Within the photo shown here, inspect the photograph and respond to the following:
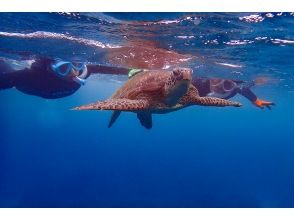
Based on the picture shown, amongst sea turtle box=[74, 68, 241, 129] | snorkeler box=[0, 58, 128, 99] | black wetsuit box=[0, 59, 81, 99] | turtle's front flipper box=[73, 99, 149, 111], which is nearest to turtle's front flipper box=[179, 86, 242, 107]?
sea turtle box=[74, 68, 241, 129]

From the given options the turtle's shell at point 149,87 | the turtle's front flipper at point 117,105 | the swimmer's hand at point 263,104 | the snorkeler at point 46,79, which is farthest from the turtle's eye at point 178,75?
the swimmer's hand at point 263,104

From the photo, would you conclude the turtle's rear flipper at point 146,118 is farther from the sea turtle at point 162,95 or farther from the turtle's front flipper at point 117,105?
the turtle's front flipper at point 117,105

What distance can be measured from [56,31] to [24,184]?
22.9m

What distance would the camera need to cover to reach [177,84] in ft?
21.4

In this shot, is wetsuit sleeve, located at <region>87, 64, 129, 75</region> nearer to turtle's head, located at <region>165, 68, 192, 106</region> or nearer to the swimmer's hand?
the swimmer's hand

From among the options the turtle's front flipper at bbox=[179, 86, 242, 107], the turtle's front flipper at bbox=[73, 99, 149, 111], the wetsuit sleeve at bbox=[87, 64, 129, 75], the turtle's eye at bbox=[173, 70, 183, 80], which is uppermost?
the turtle's eye at bbox=[173, 70, 183, 80]

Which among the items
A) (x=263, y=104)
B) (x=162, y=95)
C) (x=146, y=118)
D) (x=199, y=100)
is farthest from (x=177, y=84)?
(x=263, y=104)

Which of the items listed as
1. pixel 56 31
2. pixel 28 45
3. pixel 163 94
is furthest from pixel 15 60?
pixel 163 94

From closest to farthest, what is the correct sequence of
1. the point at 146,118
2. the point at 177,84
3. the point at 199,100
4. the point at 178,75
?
the point at 178,75 < the point at 177,84 < the point at 199,100 < the point at 146,118

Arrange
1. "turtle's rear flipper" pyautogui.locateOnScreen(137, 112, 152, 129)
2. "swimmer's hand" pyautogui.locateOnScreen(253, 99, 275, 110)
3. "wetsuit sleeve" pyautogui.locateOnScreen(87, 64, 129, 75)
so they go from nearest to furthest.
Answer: "turtle's rear flipper" pyautogui.locateOnScreen(137, 112, 152, 129), "swimmer's hand" pyautogui.locateOnScreen(253, 99, 275, 110), "wetsuit sleeve" pyautogui.locateOnScreen(87, 64, 129, 75)

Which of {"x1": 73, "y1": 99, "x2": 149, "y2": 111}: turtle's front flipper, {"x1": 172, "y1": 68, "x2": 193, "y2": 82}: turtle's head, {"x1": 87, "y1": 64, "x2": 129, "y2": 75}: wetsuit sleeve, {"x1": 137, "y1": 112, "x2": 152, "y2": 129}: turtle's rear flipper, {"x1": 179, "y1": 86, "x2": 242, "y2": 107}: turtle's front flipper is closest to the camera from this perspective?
{"x1": 73, "y1": 99, "x2": 149, "y2": 111}: turtle's front flipper

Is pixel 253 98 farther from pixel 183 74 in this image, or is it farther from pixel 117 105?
pixel 117 105

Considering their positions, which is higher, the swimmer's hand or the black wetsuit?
the black wetsuit

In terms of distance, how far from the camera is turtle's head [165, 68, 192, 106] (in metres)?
6.29
